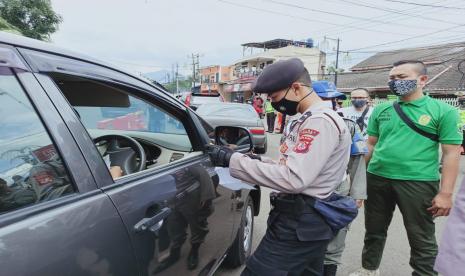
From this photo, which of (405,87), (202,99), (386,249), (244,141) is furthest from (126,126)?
(202,99)

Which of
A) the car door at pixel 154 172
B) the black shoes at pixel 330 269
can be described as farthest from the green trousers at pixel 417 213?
the car door at pixel 154 172

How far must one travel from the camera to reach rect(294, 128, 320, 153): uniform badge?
183cm

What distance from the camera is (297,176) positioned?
5.94 ft

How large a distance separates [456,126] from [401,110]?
1.26 ft

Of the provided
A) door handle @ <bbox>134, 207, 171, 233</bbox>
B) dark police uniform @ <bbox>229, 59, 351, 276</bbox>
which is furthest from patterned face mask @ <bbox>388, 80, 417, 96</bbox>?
door handle @ <bbox>134, 207, 171, 233</bbox>

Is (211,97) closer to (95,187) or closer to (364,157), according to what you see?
(364,157)

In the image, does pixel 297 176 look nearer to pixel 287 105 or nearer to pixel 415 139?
pixel 287 105

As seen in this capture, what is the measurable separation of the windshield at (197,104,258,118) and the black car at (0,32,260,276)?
7.92m

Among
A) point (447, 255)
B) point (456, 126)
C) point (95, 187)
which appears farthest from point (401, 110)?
point (95, 187)

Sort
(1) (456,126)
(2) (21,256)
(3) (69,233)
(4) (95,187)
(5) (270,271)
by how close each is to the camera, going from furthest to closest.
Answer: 1. (1) (456,126)
2. (5) (270,271)
3. (4) (95,187)
4. (3) (69,233)
5. (2) (21,256)

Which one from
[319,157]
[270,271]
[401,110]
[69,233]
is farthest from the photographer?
[401,110]

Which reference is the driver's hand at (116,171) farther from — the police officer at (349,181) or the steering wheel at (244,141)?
the police officer at (349,181)

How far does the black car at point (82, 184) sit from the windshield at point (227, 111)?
7.92m

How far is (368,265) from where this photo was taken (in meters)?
3.38
